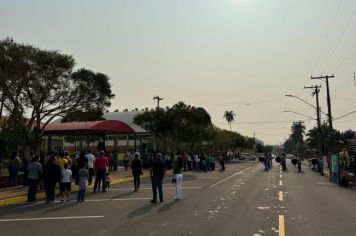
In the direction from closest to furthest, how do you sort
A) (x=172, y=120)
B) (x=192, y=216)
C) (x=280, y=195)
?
(x=192, y=216) < (x=280, y=195) < (x=172, y=120)

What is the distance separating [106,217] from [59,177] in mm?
5217

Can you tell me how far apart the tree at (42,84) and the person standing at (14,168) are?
4.93m

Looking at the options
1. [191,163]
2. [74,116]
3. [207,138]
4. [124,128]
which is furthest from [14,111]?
[207,138]

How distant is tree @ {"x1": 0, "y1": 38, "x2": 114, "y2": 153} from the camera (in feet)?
87.1

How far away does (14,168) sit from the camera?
69.7 feet

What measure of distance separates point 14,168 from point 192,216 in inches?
Answer: 472

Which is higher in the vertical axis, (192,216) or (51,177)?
(51,177)

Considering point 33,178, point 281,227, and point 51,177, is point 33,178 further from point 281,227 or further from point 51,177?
point 281,227

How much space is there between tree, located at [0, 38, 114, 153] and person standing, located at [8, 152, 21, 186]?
16.2 ft

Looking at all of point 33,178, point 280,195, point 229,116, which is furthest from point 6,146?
point 229,116

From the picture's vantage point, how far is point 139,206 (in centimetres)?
1462

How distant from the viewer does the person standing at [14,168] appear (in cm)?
2102

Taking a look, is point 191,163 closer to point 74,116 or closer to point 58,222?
point 74,116

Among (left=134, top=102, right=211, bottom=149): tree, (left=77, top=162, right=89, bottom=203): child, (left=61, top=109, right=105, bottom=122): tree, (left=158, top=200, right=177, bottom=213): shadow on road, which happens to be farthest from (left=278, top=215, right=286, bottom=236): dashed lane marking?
(left=134, top=102, right=211, bottom=149): tree
